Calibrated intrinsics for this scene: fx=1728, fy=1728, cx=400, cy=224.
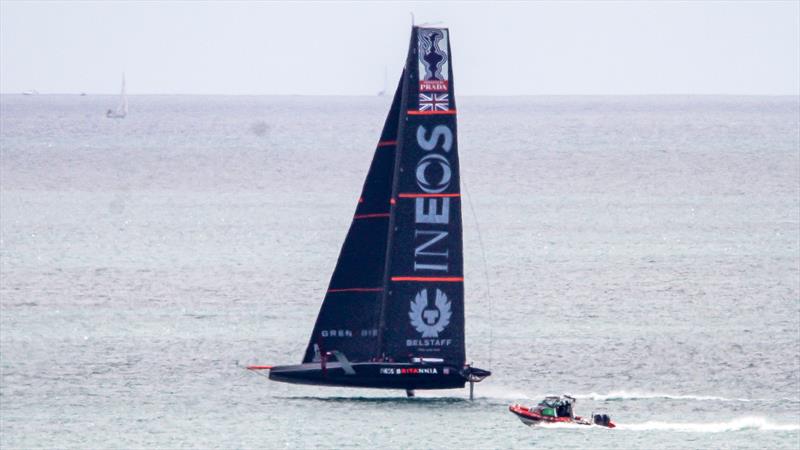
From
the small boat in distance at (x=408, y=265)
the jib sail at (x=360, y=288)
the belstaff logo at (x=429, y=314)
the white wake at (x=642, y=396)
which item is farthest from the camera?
the white wake at (x=642, y=396)

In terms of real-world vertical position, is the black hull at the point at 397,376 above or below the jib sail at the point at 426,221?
below

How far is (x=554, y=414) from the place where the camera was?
53.6 meters

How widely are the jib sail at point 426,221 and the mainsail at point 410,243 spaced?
30 mm

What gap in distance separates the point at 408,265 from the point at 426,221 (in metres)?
1.52

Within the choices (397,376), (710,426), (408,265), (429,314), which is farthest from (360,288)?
(710,426)

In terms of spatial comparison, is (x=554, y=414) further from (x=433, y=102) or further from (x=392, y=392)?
(x=433, y=102)

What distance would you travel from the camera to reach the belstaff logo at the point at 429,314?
52.8 meters

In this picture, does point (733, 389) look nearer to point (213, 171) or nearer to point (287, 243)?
point (287, 243)

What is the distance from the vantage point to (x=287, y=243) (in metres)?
110

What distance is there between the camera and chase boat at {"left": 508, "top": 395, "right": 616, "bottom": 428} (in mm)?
53125

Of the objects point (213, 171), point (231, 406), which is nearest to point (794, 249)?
point (231, 406)

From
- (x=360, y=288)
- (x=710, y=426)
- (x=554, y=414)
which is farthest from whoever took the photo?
(x=710, y=426)

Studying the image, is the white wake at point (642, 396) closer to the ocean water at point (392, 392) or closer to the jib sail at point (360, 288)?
the ocean water at point (392, 392)

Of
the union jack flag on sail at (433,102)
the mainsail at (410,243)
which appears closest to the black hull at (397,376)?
the mainsail at (410,243)
